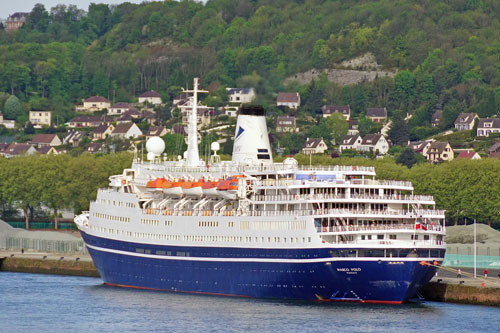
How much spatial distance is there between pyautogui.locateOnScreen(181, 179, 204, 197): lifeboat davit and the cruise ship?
10 cm

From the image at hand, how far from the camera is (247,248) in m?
87.0

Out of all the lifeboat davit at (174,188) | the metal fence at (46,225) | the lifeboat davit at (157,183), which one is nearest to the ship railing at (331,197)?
the lifeboat davit at (174,188)

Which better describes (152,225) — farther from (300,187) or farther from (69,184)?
(69,184)

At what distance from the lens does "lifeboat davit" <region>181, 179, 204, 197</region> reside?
9381 centimetres

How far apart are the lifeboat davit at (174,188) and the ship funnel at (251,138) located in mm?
4907

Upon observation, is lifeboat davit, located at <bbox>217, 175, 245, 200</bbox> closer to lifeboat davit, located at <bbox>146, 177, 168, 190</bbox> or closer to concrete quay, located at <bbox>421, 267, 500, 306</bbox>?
lifeboat davit, located at <bbox>146, 177, 168, 190</bbox>

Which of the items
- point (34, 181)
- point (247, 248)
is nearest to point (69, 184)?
point (34, 181)

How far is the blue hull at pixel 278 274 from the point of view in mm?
82938

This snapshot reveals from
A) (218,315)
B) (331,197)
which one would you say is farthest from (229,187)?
(218,315)

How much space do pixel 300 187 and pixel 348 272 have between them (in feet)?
23.9

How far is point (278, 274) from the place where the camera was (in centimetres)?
8538

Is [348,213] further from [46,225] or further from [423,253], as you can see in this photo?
[46,225]

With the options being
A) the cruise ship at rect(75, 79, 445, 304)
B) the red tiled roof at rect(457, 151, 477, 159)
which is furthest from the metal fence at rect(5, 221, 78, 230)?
the red tiled roof at rect(457, 151, 477, 159)

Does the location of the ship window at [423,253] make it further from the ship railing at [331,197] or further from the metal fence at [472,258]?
the metal fence at [472,258]
